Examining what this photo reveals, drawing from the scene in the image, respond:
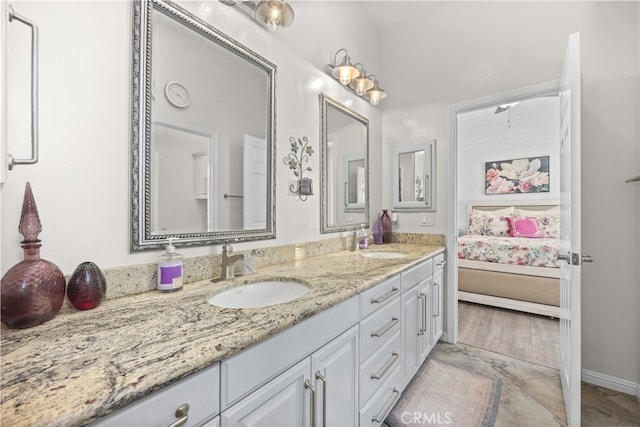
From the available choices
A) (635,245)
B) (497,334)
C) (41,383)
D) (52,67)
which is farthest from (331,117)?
(497,334)

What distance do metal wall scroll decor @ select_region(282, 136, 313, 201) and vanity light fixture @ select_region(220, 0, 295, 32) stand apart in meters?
0.60

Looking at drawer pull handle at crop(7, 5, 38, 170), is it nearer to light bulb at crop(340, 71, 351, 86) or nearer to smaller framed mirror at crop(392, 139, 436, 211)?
light bulb at crop(340, 71, 351, 86)

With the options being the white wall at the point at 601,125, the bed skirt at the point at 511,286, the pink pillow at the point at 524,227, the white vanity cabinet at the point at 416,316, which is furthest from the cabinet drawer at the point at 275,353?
the pink pillow at the point at 524,227

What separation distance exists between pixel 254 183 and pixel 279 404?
3.40 feet

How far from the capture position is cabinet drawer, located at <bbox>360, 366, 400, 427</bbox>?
3.99 ft

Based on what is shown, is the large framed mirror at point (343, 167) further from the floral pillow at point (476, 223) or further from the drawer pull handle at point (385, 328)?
the floral pillow at point (476, 223)

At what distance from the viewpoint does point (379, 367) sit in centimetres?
133

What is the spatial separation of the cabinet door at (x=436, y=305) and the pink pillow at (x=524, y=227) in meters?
2.68

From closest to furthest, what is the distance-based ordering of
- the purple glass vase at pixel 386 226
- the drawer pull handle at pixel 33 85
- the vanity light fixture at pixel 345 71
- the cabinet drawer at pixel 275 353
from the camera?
the cabinet drawer at pixel 275 353, the drawer pull handle at pixel 33 85, the vanity light fixture at pixel 345 71, the purple glass vase at pixel 386 226

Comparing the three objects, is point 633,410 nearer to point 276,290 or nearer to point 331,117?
point 276,290

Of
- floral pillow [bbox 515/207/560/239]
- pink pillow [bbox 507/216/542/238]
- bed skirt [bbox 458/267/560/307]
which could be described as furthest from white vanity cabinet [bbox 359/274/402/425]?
floral pillow [bbox 515/207/560/239]

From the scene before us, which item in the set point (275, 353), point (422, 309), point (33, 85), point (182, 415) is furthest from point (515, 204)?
point (33, 85)

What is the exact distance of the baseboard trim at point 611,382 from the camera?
1725mm

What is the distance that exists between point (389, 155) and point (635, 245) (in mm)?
1807
